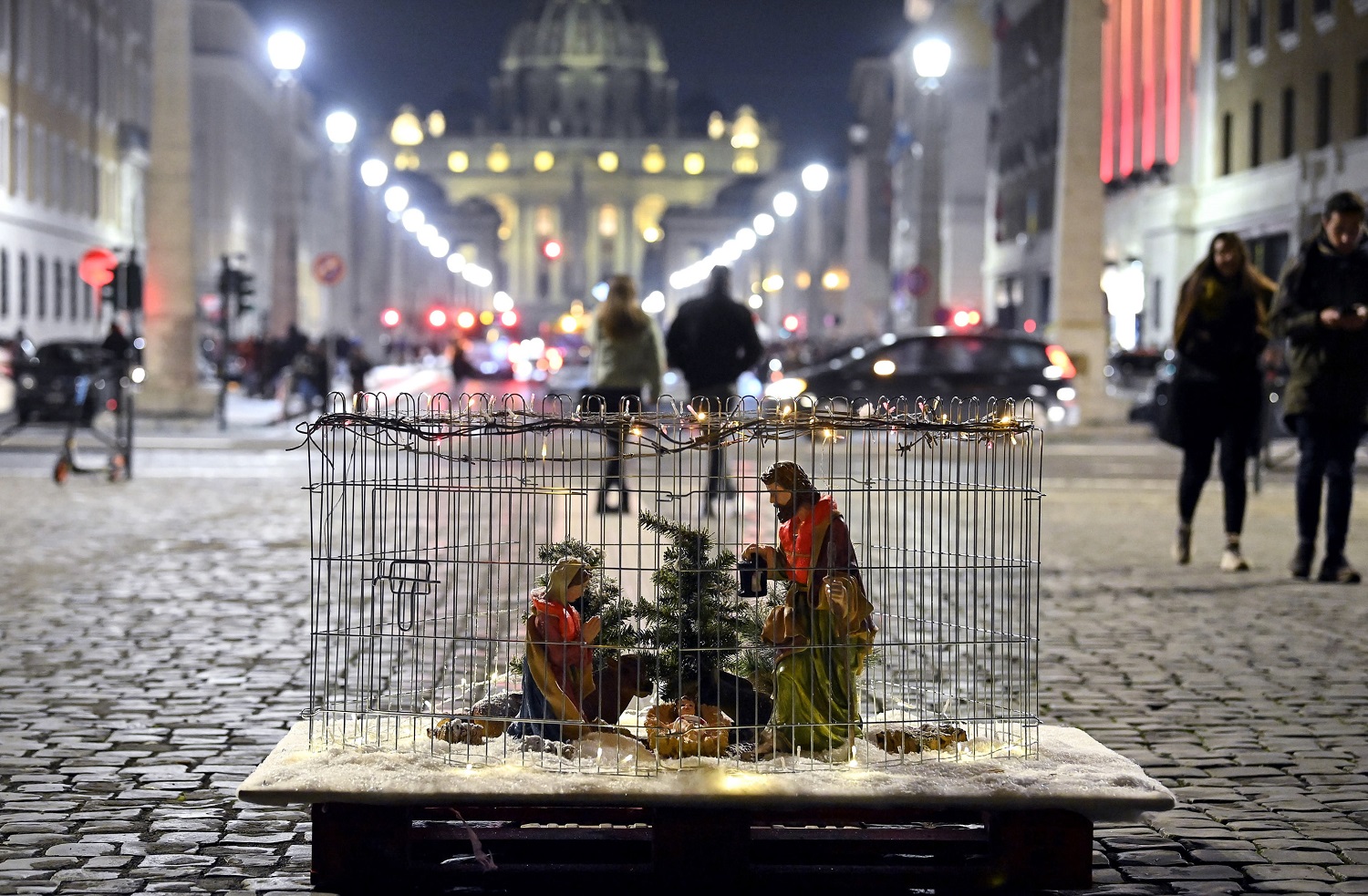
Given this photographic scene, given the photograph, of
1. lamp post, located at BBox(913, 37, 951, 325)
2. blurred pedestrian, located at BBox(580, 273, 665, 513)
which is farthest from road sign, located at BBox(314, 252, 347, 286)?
blurred pedestrian, located at BBox(580, 273, 665, 513)

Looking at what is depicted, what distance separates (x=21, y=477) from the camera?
68.4 ft

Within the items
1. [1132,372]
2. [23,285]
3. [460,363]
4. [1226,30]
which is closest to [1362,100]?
[1132,372]

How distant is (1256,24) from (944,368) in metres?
17.3

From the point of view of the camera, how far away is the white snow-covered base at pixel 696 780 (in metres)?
5.14

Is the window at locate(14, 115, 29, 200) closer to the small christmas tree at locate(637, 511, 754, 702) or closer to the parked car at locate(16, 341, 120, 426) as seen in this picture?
the parked car at locate(16, 341, 120, 426)

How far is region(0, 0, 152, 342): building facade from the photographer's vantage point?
51.9 m

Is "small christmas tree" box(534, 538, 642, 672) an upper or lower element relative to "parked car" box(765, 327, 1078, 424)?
lower

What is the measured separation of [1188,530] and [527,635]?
807 centimetres

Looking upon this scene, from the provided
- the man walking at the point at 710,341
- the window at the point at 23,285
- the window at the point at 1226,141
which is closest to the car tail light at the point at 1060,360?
the man walking at the point at 710,341

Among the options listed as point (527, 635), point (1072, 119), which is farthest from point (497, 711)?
point (1072, 119)

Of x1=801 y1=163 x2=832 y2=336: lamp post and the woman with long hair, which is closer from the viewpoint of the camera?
the woman with long hair

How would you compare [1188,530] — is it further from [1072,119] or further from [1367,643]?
[1072,119]

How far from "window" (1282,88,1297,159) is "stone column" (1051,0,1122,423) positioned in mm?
9116

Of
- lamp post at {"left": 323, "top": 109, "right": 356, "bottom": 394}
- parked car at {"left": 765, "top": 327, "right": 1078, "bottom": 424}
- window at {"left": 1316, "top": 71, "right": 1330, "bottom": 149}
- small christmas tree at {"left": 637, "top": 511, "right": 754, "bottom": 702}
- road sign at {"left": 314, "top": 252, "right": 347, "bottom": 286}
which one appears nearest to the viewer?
small christmas tree at {"left": 637, "top": 511, "right": 754, "bottom": 702}
